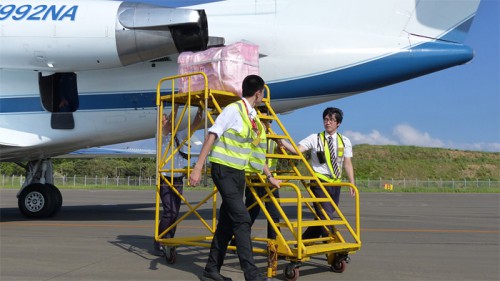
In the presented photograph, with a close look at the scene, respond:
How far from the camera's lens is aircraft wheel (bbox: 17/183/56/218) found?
1256 centimetres

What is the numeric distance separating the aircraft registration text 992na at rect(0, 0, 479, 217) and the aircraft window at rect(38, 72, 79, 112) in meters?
0.02

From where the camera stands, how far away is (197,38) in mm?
9586

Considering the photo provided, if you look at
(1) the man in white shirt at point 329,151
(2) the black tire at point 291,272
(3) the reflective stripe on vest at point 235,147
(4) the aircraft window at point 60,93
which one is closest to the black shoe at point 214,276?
(2) the black tire at point 291,272

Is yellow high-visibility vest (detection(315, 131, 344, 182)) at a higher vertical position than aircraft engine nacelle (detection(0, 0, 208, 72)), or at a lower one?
lower

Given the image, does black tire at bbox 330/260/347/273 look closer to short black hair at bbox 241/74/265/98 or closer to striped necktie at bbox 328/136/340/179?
striped necktie at bbox 328/136/340/179

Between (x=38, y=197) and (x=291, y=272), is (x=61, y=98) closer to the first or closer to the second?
(x=38, y=197)

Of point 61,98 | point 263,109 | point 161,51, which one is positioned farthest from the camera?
point 61,98

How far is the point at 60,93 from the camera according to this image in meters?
11.4

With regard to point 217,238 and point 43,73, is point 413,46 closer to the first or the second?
point 217,238

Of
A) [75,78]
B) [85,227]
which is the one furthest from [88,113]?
[85,227]

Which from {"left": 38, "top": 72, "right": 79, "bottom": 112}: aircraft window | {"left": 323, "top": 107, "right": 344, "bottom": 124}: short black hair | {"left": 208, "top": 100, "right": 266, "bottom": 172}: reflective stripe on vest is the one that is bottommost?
{"left": 208, "top": 100, "right": 266, "bottom": 172}: reflective stripe on vest

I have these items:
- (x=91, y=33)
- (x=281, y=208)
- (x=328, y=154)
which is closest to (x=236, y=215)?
(x=281, y=208)

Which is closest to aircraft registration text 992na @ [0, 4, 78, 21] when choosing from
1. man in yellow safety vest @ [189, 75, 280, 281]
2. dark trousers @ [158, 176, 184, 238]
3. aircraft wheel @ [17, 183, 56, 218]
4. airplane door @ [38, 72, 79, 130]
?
airplane door @ [38, 72, 79, 130]

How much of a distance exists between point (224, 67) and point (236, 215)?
2.33 metres
